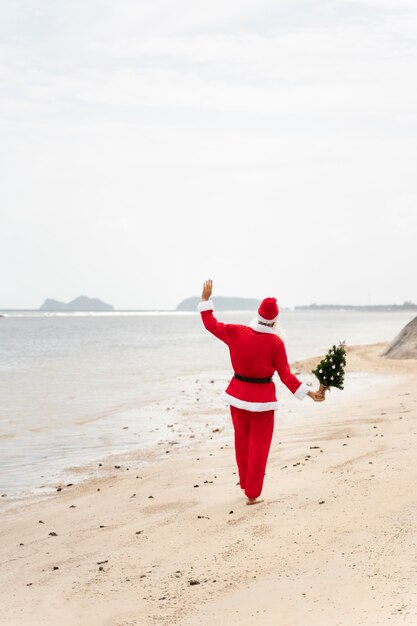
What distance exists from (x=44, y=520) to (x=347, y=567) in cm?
400

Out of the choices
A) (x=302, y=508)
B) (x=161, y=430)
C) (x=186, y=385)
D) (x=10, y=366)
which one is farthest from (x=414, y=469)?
(x=10, y=366)

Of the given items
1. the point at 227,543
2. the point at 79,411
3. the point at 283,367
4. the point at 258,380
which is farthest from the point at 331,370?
the point at 79,411

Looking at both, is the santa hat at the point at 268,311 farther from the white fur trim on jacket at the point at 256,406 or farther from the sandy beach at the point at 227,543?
the sandy beach at the point at 227,543

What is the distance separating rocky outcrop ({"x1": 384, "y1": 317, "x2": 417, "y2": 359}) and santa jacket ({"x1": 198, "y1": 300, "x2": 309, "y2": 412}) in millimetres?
19295

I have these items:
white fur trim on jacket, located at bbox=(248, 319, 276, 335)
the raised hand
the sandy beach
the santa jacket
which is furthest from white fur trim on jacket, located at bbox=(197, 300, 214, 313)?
the sandy beach

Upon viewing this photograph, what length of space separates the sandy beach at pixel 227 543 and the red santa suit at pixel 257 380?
462 millimetres

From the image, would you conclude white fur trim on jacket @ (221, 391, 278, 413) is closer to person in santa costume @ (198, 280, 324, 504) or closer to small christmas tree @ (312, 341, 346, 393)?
person in santa costume @ (198, 280, 324, 504)

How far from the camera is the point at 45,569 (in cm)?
657

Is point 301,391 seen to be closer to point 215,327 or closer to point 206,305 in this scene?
point 215,327

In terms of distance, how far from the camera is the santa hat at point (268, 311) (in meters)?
7.68

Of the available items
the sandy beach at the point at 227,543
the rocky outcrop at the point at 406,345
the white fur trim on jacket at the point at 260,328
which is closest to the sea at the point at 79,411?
the white fur trim on jacket at the point at 260,328

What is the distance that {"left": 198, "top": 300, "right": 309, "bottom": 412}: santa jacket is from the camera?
7.64m

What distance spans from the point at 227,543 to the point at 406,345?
21678mm

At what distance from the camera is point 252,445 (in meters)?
7.67
